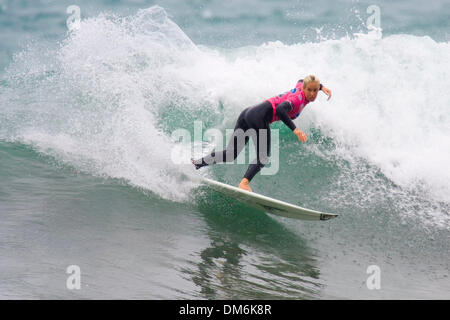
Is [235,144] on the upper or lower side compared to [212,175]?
upper

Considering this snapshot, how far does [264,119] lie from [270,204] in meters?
1.04

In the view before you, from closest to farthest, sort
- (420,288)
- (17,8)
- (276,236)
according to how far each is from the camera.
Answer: (420,288) → (276,236) → (17,8)

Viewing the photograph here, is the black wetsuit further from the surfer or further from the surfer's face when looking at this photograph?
the surfer's face

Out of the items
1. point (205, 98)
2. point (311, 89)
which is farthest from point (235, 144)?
point (205, 98)

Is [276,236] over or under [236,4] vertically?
under

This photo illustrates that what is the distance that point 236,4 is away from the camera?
21.2m

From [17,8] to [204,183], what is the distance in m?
20.2

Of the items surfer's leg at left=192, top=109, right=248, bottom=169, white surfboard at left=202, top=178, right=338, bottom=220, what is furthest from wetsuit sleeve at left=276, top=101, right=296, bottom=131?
white surfboard at left=202, top=178, right=338, bottom=220

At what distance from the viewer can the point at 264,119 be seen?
5.92 metres

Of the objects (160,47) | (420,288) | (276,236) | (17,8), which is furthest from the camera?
(17,8)

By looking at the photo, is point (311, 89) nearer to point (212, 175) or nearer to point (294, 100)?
point (294, 100)

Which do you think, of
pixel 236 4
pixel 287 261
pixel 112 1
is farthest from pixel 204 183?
pixel 112 1

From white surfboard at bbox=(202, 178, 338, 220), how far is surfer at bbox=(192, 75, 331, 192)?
0.14 metres
